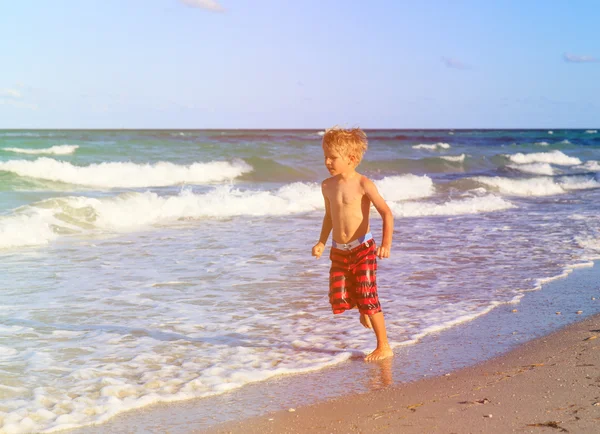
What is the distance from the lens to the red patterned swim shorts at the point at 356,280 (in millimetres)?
4285

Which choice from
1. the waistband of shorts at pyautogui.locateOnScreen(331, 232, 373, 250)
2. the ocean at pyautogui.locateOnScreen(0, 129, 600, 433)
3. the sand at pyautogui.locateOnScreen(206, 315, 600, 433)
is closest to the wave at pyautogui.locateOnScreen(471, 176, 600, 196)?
the ocean at pyautogui.locateOnScreen(0, 129, 600, 433)

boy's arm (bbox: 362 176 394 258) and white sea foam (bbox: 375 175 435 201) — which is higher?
boy's arm (bbox: 362 176 394 258)

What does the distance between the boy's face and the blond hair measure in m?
0.02

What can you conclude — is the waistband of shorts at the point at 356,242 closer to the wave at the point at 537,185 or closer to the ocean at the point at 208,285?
the ocean at the point at 208,285

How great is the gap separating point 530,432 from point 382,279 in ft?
12.9

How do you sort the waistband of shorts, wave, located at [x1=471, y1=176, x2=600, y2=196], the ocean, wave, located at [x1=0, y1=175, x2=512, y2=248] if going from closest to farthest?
the ocean
the waistband of shorts
wave, located at [x1=0, y1=175, x2=512, y2=248]
wave, located at [x1=471, y1=176, x2=600, y2=196]

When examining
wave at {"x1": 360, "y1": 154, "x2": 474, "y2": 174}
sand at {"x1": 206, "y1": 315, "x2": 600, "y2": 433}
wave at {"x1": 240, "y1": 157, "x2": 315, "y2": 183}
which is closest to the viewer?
sand at {"x1": 206, "y1": 315, "x2": 600, "y2": 433}

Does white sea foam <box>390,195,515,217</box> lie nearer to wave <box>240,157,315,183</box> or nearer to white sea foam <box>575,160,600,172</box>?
wave <box>240,157,315,183</box>

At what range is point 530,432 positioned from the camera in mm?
2932

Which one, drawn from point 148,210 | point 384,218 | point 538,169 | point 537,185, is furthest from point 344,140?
point 538,169

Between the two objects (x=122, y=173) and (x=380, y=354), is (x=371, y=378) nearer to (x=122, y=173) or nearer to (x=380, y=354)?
(x=380, y=354)

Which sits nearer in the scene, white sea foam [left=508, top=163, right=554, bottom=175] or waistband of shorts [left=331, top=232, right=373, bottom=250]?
waistband of shorts [left=331, top=232, right=373, bottom=250]

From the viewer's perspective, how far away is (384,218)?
423cm

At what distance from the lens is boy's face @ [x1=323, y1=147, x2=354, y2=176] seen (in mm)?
4262
